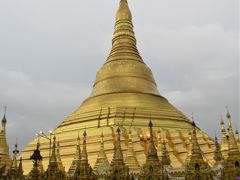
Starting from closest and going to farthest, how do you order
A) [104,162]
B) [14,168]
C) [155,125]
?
[14,168] < [104,162] < [155,125]

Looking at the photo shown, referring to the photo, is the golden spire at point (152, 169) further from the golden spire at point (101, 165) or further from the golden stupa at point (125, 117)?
the golden stupa at point (125, 117)

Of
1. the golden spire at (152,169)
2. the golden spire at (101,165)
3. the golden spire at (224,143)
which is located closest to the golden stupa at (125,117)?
the golden spire at (101,165)

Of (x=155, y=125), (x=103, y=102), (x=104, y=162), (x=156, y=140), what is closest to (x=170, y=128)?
(x=155, y=125)

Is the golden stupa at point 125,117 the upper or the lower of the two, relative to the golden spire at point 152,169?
upper

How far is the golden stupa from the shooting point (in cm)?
2750

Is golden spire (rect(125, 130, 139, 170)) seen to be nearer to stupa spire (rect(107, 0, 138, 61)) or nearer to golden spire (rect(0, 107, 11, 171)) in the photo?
golden spire (rect(0, 107, 11, 171))

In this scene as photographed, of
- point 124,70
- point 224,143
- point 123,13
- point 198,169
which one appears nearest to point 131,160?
point 224,143

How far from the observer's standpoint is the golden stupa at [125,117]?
27.5 meters

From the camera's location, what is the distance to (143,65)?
124ft

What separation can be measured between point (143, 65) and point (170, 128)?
950 cm

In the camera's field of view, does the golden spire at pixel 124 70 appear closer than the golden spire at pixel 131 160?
No

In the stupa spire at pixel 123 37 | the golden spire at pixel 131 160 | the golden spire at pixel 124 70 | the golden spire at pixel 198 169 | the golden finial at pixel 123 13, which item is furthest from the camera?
the golden finial at pixel 123 13

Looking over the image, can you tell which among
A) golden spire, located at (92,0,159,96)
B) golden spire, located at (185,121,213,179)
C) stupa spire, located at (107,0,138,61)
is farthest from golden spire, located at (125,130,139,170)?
stupa spire, located at (107,0,138,61)

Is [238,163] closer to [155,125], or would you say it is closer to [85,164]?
[85,164]
